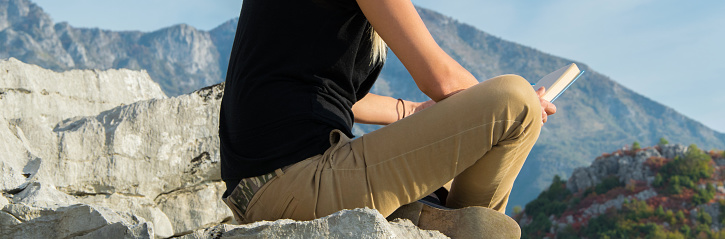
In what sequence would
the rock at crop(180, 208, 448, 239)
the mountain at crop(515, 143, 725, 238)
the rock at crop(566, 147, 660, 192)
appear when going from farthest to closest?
the rock at crop(566, 147, 660, 192), the mountain at crop(515, 143, 725, 238), the rock at crop(180, 208, 448, 239)

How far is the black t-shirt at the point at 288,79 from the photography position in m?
1.94

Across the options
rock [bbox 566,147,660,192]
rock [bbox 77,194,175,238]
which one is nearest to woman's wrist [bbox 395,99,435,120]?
rock [bbox 77,194,175,238]

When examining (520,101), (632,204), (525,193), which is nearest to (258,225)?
(520,101)

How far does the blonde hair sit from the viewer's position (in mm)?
2139

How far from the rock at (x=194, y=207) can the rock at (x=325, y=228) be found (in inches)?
78.1

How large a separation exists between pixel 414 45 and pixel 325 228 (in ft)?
2.02

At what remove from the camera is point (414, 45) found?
1.93 m

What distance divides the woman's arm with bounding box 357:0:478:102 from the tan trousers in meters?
0.10

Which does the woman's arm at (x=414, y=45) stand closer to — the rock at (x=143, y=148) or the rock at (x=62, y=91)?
the rock at (x=143, y=148)

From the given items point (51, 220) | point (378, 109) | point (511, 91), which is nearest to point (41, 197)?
point (51, 220)

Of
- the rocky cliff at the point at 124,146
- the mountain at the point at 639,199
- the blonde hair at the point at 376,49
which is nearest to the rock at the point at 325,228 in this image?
the blonde hair at the point at 376,49

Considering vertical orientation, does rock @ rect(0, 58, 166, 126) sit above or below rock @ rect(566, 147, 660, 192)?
above

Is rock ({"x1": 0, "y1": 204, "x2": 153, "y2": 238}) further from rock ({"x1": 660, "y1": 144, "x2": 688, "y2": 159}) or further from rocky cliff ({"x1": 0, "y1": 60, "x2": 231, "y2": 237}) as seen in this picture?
rock ({"x1": 660, "y1": 144, "x2": 688, "y2": 159})

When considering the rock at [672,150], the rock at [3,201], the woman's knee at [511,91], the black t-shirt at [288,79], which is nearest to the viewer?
the woman's knee at [511,91]
